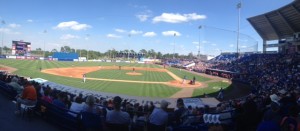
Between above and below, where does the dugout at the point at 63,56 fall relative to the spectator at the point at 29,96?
above

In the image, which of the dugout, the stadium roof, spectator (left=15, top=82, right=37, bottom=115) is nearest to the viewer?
spectator (left=15, top=82, right=37, bottom=115)

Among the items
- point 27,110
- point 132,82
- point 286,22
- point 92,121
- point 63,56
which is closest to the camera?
point 92,121

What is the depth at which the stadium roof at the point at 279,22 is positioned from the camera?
44056 mm

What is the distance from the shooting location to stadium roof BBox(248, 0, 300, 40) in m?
44.1

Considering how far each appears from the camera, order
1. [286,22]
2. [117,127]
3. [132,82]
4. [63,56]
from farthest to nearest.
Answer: [63,56] → [286,22] → [132,82] → [117,127]

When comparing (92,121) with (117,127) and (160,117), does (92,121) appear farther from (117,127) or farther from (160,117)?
(160,117)

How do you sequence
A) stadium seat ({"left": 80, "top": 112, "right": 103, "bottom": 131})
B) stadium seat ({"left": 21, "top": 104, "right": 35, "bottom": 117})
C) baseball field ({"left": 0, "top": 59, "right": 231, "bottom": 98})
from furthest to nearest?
1. baseball field ({"left": 0, "top": 59, "right": 231, "bottom": 98})
2. stadium seat ({"left": 21, "top": 104, "right": 35, "bottom": 117})
3. stadium seat ({"left": 80, "top": 112, "right": 103, "bottom": 131})

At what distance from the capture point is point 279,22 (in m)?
51.8

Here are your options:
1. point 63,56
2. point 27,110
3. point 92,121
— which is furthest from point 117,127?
point 63,56

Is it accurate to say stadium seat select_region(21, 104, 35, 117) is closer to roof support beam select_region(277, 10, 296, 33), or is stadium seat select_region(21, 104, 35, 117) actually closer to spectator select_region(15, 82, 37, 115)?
spectator select_region(15, 82, 37, 115)

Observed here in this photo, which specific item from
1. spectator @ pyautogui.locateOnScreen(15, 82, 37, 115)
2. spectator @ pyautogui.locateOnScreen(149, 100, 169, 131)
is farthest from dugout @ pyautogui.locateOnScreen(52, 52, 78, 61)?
spectator @ pyautogui.locateOnScreen(149, 100, 169, 131)

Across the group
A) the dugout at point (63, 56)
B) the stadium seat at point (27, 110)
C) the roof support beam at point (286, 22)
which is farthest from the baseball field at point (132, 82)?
the dugout at point (63, 56)

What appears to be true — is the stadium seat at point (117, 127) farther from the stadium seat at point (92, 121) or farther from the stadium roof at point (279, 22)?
the stadium roof at point (279, 22)

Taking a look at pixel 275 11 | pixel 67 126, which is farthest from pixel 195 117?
pixel 275 11
